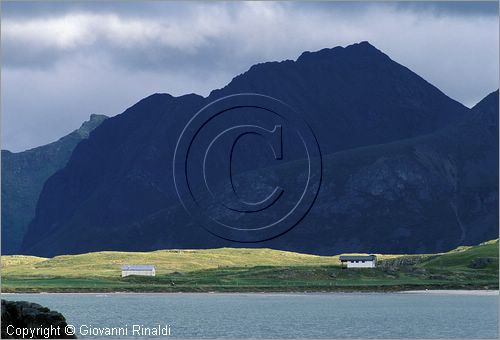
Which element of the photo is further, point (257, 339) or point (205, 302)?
point (205, 302)

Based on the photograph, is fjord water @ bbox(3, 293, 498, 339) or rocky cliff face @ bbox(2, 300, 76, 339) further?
fjord water @ bbox(3, 293, 498, 339)

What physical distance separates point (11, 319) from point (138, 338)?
1023 inches

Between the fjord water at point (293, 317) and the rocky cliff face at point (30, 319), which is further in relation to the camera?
the fjord water at point (293, 317)

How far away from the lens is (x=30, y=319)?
265ft

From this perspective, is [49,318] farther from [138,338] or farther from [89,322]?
[89,322]

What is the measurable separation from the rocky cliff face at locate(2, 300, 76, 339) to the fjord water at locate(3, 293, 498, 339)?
988 inches

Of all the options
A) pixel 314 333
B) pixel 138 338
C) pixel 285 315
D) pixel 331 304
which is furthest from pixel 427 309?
pixel 138 338

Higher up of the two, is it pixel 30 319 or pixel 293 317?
pixel 293 317

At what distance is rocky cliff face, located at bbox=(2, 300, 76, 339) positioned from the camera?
260 feet

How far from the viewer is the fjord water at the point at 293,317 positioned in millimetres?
120625

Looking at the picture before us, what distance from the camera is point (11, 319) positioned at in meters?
79.9

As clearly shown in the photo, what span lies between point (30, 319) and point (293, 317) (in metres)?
73.5

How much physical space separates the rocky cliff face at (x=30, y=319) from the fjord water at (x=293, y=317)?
25.1 m

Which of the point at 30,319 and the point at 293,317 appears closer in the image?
the point at 30,319
